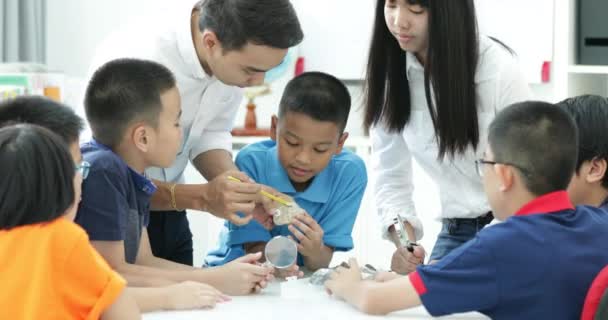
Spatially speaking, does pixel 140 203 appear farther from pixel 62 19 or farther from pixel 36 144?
pixel 62 19

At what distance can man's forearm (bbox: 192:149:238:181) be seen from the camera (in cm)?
231

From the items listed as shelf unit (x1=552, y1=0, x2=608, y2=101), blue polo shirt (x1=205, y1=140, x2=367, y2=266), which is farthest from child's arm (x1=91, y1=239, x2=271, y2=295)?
shelf unit (x1=552, y1=0, x2=608, y2=101)

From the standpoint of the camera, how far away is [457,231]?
7.49 ft

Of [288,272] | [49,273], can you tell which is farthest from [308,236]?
[49,273]

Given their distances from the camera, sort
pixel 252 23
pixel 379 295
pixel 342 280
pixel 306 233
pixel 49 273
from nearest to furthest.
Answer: pixel 49 273, pixel 379 295, pixel 342 280, pixel 252 23, pixel 306 233

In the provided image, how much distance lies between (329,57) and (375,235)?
910mm

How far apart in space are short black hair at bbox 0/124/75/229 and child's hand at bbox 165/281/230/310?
13.5 inches

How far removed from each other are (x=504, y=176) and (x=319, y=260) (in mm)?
610

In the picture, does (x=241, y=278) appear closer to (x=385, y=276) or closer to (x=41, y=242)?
(x=385, y=276)

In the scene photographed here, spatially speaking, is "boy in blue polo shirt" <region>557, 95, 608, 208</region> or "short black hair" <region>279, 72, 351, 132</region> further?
"short black hair" <region>279, 72, 351, 132</region>

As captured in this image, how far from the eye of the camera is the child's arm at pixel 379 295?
1.62 meters

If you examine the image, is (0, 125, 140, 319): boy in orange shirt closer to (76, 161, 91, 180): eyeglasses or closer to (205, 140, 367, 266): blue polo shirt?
(76, 161, 91, 180): eyeglasses

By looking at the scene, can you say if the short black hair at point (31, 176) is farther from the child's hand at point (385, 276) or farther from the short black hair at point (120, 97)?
the child's hand at point (385, 276)

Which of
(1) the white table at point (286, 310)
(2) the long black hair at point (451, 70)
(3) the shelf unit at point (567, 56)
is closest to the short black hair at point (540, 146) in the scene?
(1) the white table at point (286, 310)
